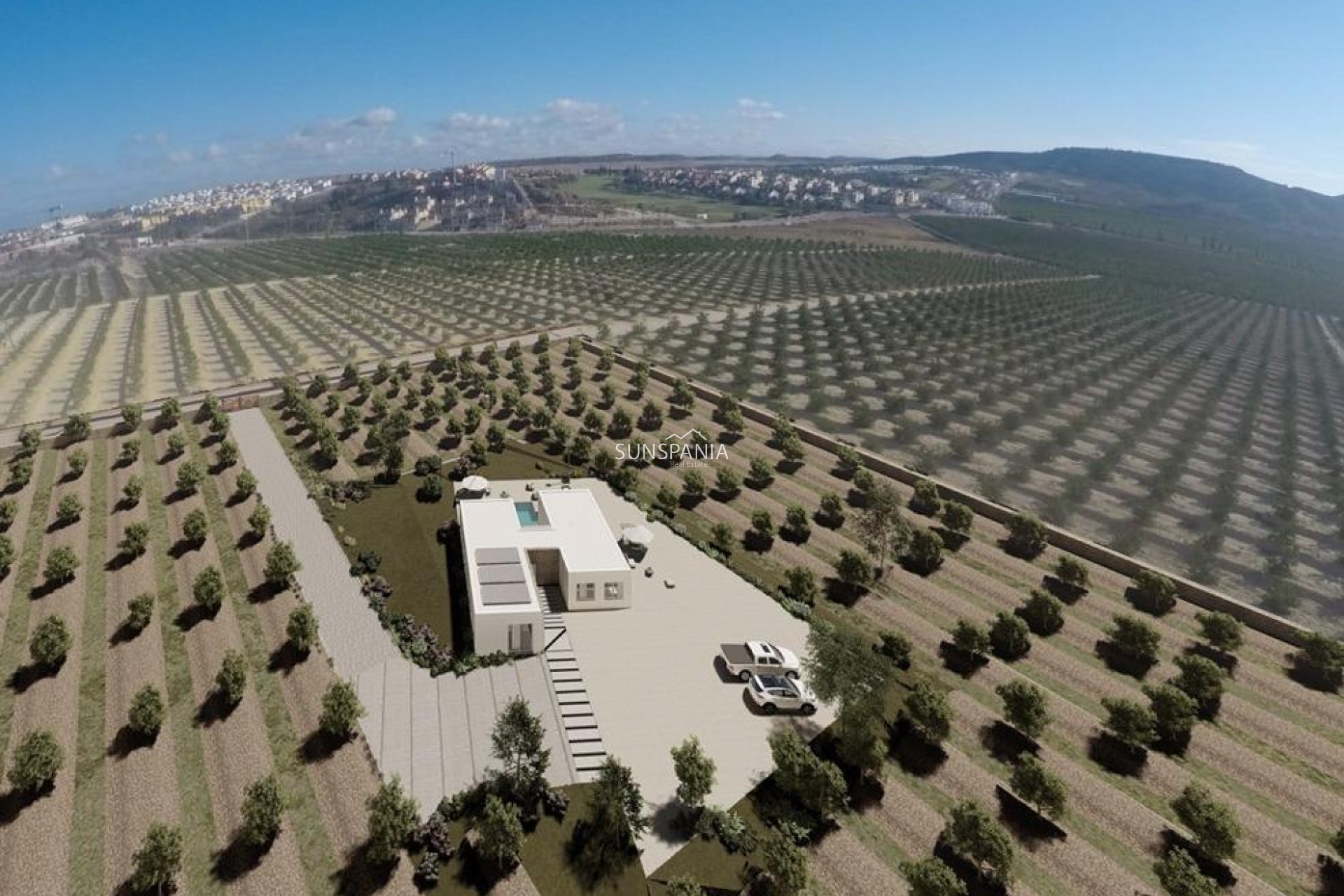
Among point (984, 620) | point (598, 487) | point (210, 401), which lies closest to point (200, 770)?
point (598, 487)

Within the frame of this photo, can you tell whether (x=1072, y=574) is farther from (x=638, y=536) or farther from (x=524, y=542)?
(x=524, y=542)

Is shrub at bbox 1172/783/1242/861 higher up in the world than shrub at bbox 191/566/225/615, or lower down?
lower down

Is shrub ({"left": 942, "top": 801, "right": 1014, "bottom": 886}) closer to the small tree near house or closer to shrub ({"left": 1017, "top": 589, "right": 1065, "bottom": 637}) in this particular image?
the small tree near house

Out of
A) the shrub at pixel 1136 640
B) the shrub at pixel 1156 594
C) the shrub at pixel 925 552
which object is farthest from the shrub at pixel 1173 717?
the shrub at pixel 925 552

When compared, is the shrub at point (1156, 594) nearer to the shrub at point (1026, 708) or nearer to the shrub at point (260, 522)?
the shrub at point (1026, 708)

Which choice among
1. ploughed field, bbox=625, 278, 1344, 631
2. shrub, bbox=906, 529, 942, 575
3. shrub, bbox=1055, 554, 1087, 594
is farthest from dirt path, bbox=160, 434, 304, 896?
ploughed field, bbox=625, 278, 1344, 631

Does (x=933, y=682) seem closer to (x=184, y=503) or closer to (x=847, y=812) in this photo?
(x=847, y=812)

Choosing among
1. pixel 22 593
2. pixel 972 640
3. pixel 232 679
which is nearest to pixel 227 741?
pixel 232 679
